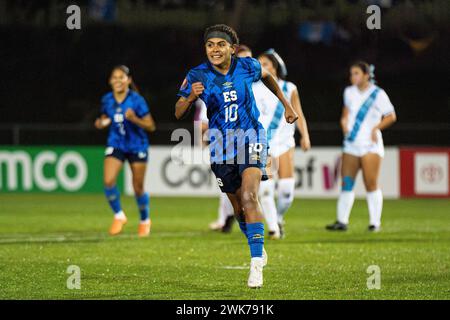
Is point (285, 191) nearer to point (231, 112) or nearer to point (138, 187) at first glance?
point (138, 187)

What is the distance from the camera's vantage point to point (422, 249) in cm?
A: 1116

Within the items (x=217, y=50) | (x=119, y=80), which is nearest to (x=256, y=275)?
(x=217, y=50)

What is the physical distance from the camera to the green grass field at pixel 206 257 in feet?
25.8

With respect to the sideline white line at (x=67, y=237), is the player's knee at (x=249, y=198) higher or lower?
higher

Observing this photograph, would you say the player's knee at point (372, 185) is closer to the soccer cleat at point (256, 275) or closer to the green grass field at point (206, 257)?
the green grass field at point (206, 257)

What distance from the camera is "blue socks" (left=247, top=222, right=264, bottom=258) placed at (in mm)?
7988

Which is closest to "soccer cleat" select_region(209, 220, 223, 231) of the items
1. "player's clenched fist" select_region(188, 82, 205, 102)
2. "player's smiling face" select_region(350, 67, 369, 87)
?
"player's smiling face" select_region(350, 67, 369, 87)

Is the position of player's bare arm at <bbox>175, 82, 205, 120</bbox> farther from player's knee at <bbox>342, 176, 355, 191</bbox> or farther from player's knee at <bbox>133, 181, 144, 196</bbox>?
player's knee at <bbox>342, 176, 355, 191</bbox>

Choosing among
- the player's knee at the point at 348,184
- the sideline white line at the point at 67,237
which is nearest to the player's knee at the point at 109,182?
the sideline white line at the point at 67,237

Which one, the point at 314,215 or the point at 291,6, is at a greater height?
the point at 291,6

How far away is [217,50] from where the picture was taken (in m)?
8.23
